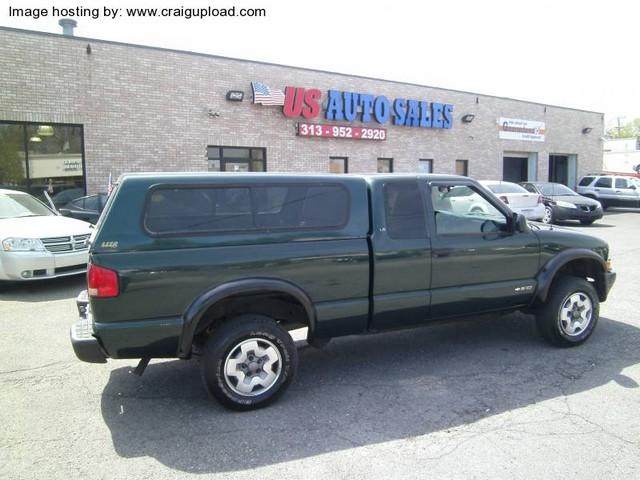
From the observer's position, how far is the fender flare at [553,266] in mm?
4758

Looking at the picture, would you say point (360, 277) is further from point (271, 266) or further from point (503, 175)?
point (503, 175)

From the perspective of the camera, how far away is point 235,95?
15523mm

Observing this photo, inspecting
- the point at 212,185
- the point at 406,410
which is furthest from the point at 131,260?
the point at 406,410

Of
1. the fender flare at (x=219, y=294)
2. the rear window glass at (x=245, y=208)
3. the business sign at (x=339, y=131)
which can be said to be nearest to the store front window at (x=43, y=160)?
the business sign at (x=339, y=131)

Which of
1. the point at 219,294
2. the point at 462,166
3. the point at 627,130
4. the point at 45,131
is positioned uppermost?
the point at 627,130

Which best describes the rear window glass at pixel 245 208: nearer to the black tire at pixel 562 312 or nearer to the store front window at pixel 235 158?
the black tire at pixel 562 312

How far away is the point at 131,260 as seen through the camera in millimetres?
3359

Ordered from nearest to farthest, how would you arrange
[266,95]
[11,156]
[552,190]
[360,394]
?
1. [360,394]
2. [11,156]
3. [266,95]
4. [552,190]

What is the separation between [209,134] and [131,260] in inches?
497

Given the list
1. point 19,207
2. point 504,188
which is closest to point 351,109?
point 504,188

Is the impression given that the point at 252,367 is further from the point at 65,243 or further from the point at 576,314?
the point at 65,243

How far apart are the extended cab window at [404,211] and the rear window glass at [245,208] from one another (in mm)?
410

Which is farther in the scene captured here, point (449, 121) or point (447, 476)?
point (449, 121)

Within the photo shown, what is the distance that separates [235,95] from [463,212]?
1232 cm
